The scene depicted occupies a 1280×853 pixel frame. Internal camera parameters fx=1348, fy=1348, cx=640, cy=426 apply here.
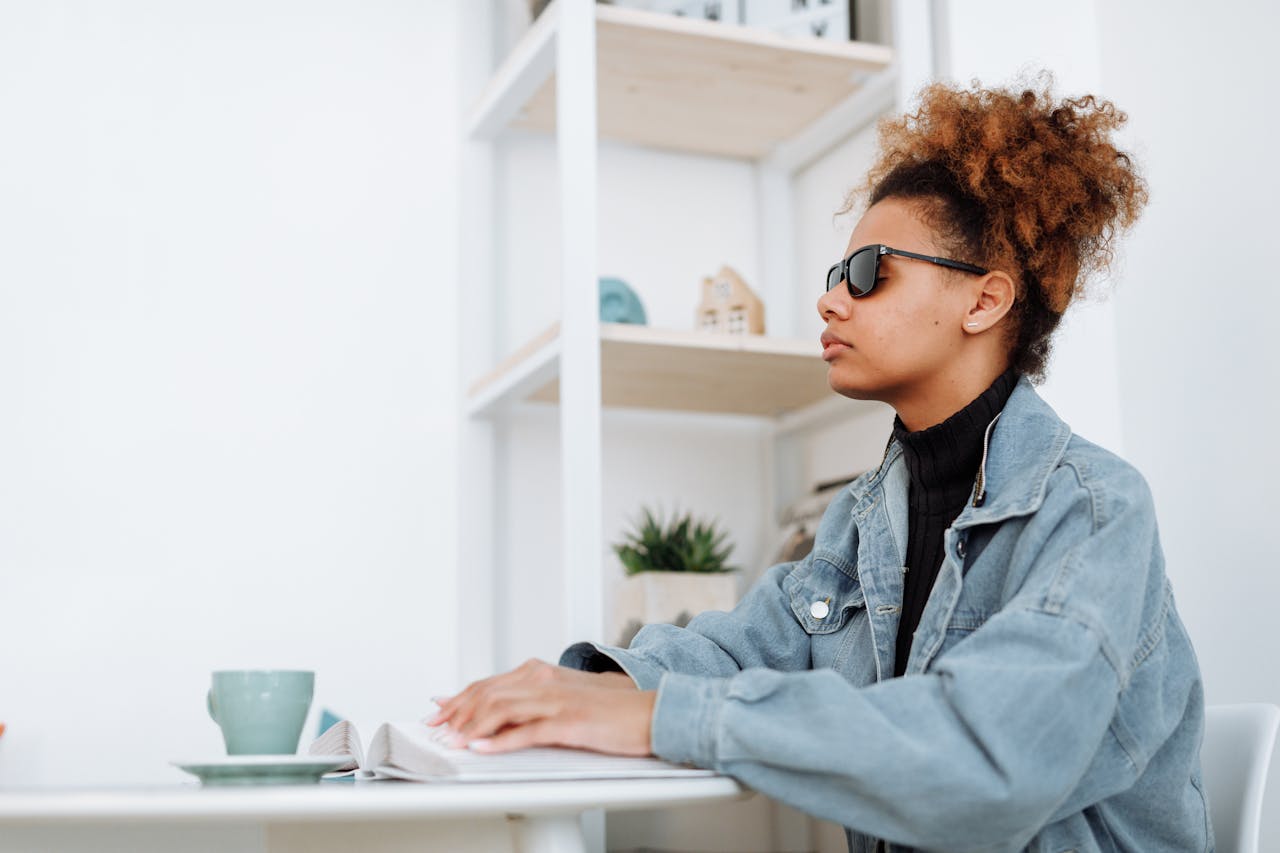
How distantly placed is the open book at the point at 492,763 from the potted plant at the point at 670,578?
3.79 ft

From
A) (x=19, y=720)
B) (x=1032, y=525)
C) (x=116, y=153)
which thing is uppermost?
(x=116, y=153)

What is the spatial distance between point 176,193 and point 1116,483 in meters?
1.81

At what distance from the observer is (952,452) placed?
54.4 inches

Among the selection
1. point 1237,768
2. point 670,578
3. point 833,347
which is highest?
point 833,347

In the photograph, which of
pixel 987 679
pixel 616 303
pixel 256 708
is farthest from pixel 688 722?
pixel 616 303

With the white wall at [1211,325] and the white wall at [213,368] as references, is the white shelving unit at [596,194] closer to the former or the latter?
the white wall at [213,368]

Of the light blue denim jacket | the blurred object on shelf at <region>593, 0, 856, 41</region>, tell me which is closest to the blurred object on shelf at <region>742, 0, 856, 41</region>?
the blurred object on shelf at <region>593, 0, 856, 41</region>

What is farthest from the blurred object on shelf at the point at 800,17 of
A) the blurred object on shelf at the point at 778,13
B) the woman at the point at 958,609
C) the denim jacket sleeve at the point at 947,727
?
the denim jacket sleeve at the point at 947,727

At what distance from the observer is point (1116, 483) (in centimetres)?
113

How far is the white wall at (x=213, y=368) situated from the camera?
2221mm

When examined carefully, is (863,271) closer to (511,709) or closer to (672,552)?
(511,709)

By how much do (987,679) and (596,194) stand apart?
1.69 metres

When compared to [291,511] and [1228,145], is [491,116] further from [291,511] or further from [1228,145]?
[1228,145]

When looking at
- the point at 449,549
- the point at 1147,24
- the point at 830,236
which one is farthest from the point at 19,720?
the point at 1147,24
